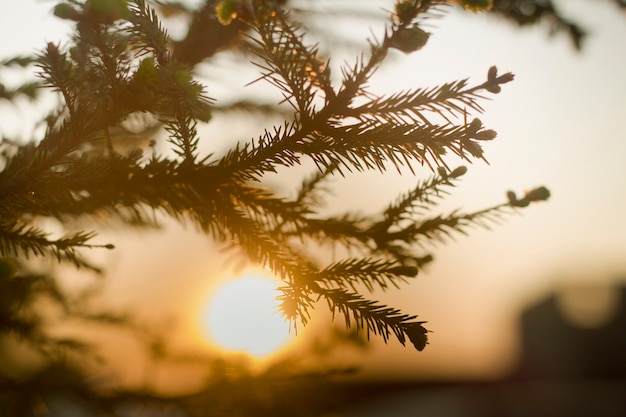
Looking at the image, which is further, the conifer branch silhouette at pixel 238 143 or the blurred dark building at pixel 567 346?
the blurred dark building at pixel 567 346

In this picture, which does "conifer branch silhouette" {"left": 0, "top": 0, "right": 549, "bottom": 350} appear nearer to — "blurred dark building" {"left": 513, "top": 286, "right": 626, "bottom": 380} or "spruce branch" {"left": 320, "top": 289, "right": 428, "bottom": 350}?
"spruce branch" {"left": 320, "top": 289, "right": 428, "bottom": 350}

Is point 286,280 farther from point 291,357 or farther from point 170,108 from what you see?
point 291,357

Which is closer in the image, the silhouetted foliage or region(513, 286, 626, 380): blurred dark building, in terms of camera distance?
the silhouetted foliage

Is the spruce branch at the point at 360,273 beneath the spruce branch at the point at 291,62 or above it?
beneath

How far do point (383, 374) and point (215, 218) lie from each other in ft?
74.0

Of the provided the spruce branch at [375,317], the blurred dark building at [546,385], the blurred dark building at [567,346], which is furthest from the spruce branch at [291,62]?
the blurred dark building at [567,346]

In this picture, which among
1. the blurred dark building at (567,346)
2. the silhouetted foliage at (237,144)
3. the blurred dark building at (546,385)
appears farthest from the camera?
the blurred dark building at (567,346)

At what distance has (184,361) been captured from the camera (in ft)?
8.68

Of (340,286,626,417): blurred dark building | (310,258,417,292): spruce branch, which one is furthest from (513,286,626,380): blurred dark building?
(310,258,417,292): spruce branch

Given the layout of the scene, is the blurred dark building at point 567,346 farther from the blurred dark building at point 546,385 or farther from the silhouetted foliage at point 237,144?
the silhouetted foliage at point 237,144

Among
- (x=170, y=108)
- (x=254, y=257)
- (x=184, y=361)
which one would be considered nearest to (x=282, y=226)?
(x=254, y=257)

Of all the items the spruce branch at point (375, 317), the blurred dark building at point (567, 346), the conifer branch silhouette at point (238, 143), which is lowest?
the spruce branch at point (375, 317)

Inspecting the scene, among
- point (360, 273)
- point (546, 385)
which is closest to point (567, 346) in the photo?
point (546, 385)

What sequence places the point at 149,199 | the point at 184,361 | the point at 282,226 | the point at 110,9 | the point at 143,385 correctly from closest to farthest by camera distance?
the point at 110,9 < the point at 149,199 < the point at 282,226 < the point at 143,385 < the point at 184,361
